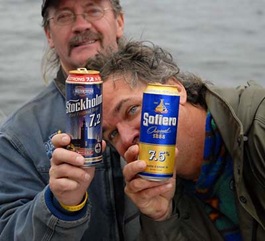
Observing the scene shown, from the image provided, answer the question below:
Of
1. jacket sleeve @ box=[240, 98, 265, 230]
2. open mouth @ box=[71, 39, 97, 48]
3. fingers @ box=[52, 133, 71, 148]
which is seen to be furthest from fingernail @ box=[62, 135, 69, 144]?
open mouth @ box=[71, 39, 97, 48]

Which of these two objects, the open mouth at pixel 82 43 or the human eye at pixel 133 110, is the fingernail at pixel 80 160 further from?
the open mouth at pixel 82 43

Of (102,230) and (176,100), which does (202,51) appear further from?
(176,100)

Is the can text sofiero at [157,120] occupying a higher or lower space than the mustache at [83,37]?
higher

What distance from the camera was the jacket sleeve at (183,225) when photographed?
9.23 ft

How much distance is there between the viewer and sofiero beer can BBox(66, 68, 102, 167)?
2340 mm

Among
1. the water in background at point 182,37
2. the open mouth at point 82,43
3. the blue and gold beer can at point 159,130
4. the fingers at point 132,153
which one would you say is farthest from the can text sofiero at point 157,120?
the water in background at point 182,37

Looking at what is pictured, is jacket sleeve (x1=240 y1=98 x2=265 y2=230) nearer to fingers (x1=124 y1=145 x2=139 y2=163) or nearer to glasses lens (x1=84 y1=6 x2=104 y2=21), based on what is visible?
fingers (x1=124 y1=145 x2=139 y2=163)

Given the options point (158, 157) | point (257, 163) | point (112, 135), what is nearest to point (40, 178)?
point (112, 135)

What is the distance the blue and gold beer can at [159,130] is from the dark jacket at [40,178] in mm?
538

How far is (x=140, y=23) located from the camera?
11.9 meters

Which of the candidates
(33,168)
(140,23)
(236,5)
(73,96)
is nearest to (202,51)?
(140,23)

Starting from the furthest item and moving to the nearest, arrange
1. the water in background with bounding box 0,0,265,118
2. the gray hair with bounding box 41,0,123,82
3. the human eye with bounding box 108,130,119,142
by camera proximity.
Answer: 1. the water in background with bounding box 0,0,265,118
2. the gray hair with bounding box 41,0,123,82
3. the human eye with bounding box 108,130,119,142

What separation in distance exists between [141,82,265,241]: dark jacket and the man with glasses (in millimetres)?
334

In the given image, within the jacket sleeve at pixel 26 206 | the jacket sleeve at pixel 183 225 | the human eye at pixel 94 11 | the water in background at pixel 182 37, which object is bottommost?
the water in background at pixel 182 37
